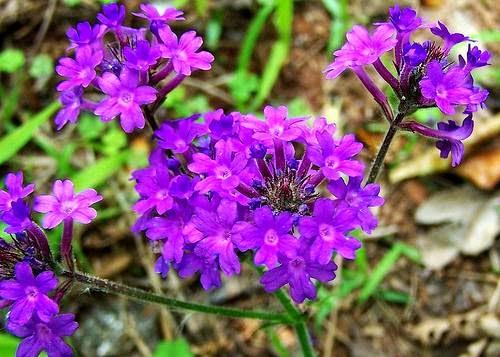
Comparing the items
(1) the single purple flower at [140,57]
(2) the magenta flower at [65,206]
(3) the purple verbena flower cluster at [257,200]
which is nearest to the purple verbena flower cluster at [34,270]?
(2) the magenta flower at [65,206]

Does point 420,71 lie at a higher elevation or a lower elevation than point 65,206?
higher

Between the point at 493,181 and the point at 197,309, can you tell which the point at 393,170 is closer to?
the point at 493,181

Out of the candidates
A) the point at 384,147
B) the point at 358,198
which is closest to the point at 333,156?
the point at 358,198

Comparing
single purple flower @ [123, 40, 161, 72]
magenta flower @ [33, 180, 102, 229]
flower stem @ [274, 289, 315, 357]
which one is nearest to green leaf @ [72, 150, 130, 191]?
magenta flower @ [33, 180, 102, 229]

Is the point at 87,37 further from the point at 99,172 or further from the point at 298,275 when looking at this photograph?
the point at 99,172

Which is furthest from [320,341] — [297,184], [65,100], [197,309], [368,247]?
[65,100]

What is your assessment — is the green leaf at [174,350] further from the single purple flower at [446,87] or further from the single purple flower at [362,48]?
the single purple flower at [446,87]
